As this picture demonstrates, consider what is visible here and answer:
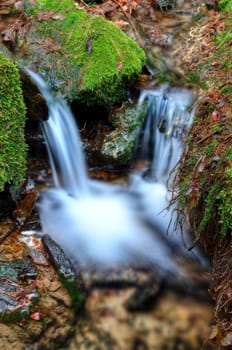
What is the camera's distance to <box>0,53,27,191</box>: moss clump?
155 inches

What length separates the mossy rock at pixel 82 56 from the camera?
4.99 m

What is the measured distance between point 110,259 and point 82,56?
2583mm

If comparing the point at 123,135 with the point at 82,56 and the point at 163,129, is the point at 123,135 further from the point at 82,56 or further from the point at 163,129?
the point at 82,56

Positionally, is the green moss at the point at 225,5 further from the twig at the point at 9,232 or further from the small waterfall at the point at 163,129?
the twig at the point at 9,232

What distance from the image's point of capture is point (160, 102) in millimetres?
5312

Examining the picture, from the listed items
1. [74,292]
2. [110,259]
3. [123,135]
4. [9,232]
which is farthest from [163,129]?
[74,292]

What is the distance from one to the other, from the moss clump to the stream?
0.54 metres

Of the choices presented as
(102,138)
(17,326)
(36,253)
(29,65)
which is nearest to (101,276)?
(36,253)

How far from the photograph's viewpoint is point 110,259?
162 inches

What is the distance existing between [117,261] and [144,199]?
41.8 inches

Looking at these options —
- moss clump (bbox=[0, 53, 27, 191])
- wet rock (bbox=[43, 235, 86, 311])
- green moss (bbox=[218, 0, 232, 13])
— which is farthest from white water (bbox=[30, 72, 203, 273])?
green moss (bbox=[218, 0, 232, 13])

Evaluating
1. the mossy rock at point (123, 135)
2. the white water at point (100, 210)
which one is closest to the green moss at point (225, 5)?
the white water at point (100, 210)

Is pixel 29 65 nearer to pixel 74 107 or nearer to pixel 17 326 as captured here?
pixel 74 107

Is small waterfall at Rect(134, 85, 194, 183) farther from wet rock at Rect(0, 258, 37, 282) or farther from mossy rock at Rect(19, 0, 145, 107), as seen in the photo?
wet rock at Rect(0, 258, 37, 282)
